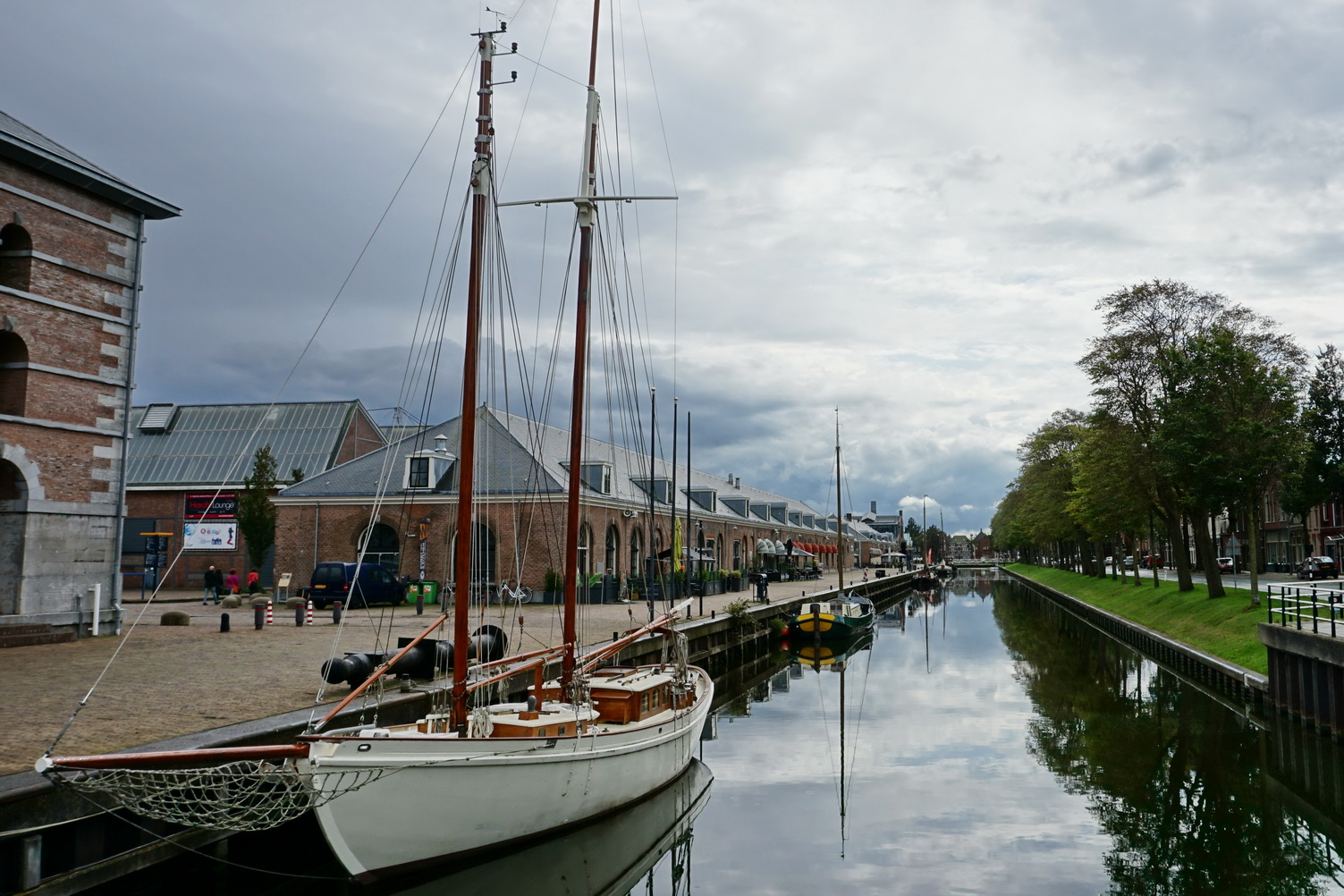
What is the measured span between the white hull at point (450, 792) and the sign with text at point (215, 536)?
150ft

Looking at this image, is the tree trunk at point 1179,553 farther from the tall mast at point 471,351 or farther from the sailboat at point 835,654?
the tall mast at point 471,351

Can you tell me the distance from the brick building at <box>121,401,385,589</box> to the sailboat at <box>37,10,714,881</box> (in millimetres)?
41507

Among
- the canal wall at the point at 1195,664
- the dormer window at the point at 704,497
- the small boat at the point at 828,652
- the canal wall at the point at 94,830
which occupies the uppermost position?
the dormer window at the point at 704,497

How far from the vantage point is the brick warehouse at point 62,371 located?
67.2 ft

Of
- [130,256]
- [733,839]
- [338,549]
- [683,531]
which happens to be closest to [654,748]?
[733,839]

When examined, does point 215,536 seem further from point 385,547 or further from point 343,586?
point 343,586

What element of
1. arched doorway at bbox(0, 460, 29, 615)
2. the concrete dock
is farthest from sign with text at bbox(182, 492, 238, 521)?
arched doorway at bbox(0, 460, 29, 615)

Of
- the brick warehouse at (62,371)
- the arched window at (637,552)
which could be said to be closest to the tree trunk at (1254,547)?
the arched window at (637,552)

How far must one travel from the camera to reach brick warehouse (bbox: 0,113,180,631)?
20.5 m

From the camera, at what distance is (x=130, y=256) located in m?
23.3

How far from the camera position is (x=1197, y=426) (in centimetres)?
3081

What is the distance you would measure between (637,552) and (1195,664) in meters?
29.3

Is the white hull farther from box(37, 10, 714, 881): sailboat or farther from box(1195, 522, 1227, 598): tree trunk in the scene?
box(1195, 522, 1227, 598): tree trunk

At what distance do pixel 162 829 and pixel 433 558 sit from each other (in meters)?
32.6
